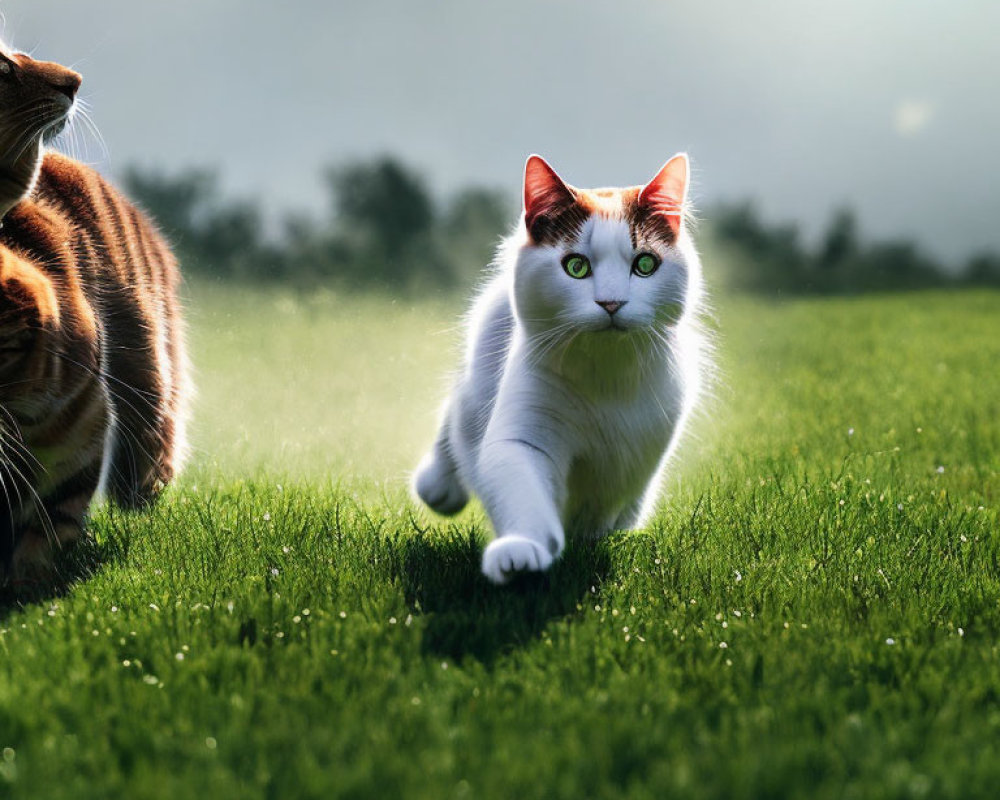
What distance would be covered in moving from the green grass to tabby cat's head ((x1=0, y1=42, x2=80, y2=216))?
4.20ft

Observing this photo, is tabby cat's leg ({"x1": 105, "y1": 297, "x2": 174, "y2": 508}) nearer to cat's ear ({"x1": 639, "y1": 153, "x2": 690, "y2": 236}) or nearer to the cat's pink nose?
the cat's pink nose

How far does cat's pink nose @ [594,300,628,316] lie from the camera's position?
3.16 m

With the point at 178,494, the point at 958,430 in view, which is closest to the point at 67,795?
the point at 178,494

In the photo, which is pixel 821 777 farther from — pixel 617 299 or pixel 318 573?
pixel 318 573

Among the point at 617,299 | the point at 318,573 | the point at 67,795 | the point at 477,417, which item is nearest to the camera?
the point at 67,795

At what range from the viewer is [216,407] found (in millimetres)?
6137

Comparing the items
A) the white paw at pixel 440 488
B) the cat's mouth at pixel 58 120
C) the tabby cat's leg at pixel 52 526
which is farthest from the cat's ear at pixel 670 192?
the tabby cat's leg at pixel 52 526

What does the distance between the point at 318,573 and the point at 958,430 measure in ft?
13.7

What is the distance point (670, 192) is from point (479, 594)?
141 cm

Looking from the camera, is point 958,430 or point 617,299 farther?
point 958,430

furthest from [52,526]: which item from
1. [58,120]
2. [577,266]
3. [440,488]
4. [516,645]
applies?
[577,266]

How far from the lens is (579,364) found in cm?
347

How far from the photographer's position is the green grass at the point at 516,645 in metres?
2.22

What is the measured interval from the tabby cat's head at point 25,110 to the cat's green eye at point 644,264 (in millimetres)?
1834
